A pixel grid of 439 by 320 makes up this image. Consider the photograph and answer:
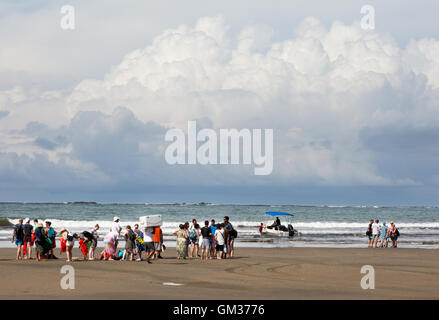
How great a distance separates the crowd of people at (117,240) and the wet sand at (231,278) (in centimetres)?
78

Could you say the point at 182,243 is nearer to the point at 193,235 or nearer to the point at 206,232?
the point at 206,232

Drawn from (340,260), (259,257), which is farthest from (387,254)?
(259,257)

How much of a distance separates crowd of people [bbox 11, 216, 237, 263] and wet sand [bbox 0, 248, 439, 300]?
30.8 inches

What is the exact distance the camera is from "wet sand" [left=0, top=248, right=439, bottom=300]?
18.7 m

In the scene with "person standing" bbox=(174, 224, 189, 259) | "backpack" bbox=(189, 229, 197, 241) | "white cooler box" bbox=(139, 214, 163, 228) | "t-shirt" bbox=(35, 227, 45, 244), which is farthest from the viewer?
"backpack" bbox=(189, 229, 197, 241)

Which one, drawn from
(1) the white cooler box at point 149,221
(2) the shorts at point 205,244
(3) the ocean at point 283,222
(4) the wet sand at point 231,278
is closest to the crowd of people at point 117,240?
(2) the shorts at point 205,244

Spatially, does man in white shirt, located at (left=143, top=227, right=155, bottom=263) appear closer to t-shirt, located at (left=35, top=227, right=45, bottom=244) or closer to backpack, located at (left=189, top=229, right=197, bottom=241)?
backpack, located at (left=189, top=229, right=197, bottom=241)

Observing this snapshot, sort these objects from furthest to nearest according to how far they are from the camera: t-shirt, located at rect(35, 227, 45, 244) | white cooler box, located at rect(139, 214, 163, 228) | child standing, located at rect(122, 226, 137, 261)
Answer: child standing, located at rect(122, 226, 137, 261), t-shirt, located at rect(35, 227, 45, 244), white cooler box, located at rect(139, 214, 163, 228)

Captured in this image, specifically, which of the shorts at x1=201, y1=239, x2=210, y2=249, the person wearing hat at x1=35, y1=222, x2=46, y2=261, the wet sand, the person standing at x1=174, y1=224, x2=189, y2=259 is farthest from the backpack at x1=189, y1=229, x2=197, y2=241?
the person wearing hat at x1=35, y1=222, x2=46, y2=261

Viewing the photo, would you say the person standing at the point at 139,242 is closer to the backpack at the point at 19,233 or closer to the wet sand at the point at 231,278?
the wet sand at the point at 231,278

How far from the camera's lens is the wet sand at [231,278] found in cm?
1866

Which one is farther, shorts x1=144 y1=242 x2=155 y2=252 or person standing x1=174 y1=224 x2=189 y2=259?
person standing x1=174 y1=224 x2=189 y2=259

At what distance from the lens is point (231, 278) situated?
77.4 feet
